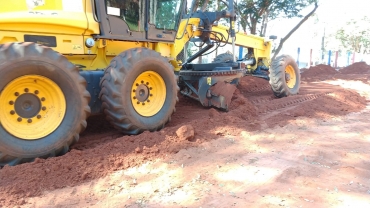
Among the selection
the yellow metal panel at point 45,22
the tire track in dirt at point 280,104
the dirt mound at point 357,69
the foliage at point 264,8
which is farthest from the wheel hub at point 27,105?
the dirt mound at point 357,69

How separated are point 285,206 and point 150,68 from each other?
2.84 meters

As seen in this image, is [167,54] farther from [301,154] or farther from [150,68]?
[301,154]

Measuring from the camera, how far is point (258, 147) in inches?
169

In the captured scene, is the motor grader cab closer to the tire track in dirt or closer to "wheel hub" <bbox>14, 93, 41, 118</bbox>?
"wheel hub" <bbox>14, 93, 41, 118</bbox>

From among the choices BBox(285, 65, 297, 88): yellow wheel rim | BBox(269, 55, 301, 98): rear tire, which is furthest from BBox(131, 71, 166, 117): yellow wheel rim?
BBox(285, 65, 297, 88): yellow wheel rim

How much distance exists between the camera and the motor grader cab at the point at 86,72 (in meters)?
3.60

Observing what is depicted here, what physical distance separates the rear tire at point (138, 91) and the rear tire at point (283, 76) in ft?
11.6

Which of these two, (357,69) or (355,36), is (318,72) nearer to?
(357,69)

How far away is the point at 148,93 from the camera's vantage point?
498cm

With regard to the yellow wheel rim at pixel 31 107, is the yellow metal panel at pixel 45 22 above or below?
above

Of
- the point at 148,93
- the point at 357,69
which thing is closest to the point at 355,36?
the point at 357,69

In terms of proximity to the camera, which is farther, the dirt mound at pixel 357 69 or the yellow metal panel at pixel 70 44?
the dirt mound at pixel 357 69

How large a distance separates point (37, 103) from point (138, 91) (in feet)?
4.83

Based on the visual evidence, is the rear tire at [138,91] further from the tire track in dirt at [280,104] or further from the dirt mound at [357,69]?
the dirt mound at [357,69]
